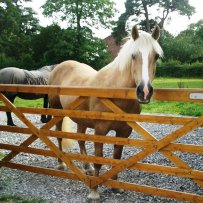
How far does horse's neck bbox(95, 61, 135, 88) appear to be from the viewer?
4574mm

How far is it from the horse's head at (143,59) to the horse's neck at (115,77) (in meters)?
0.27

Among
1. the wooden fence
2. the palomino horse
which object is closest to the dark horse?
the palomino horse

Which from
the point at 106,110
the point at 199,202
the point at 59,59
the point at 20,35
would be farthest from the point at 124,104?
the point at 20,35

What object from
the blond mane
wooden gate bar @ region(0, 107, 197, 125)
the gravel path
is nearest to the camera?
wooden gate bar @ region(0, 107, 197, 125)

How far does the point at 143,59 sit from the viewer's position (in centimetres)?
405

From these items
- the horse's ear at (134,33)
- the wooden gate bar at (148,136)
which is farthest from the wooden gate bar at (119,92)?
the horse's ear at (134,33)

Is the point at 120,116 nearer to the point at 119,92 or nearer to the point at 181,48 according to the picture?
the point at 119,92

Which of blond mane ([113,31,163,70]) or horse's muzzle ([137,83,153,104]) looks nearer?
horse's muzzle ([137,83,153,104])

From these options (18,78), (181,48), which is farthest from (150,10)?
(18,78)

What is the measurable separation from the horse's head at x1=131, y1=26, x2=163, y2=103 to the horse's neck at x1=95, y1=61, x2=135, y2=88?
270 mm

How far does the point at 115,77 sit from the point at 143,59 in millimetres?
863

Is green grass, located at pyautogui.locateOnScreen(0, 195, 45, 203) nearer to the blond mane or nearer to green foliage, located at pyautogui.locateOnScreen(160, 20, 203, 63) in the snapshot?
the blond mane

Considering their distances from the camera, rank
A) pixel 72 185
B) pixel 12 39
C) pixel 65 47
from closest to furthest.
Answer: pixel 72 185 → pixel 65 47 → pixel 12 39

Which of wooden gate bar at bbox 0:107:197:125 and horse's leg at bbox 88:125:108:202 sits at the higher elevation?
wooden gate bar at bbox 0:107:197:125
